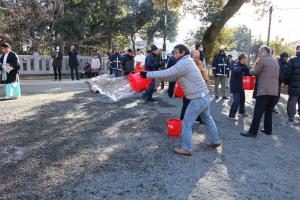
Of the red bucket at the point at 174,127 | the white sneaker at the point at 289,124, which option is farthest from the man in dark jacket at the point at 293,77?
the red bucket at the point at 174,127

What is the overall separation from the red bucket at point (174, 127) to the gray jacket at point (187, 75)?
1.36 m

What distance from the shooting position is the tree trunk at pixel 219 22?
18141mm

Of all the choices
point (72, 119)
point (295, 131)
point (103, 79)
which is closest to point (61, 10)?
point (103, 79)

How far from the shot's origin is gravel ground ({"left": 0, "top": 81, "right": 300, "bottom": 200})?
14.3ft

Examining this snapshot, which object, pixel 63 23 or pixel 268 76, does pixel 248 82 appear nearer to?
pixel 268 76

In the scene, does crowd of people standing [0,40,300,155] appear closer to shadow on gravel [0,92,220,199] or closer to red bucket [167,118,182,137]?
red bucket [167,118,182,137]

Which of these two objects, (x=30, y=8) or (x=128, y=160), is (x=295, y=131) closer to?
(x=128, y=160)

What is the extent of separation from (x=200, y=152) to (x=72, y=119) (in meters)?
3.43

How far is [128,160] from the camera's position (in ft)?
17.8

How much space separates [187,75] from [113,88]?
677 cm

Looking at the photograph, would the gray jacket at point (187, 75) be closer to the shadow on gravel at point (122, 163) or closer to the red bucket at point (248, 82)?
the shadow on gravel at point (122, 163)

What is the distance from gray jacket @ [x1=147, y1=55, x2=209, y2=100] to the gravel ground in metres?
1.11

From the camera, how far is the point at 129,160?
5.42 metres

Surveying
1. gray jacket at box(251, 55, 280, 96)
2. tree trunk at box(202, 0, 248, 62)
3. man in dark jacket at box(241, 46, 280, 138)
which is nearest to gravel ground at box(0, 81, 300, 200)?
man in dark jacket at box(241, 46, 280, 138)
